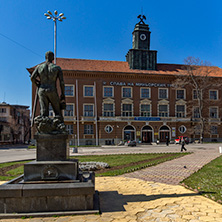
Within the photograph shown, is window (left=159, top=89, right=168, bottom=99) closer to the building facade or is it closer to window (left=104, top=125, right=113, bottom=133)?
window (left=104, top=125, right=113, bottom=133)

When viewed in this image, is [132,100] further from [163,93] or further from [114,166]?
[114,166]

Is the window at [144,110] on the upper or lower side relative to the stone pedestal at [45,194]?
upper

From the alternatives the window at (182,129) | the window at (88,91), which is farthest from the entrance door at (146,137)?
the window at (88,91)

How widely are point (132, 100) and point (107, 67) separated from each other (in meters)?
8.40

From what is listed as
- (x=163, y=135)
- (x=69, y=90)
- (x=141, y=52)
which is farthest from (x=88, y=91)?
(x=163, y=135)

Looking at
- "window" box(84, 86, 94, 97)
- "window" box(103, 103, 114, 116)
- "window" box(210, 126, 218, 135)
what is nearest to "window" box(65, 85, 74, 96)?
"window" box(84, 86, 94, 97)

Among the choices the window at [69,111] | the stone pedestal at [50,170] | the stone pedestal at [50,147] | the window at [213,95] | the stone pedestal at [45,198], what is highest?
the window at [213,95]

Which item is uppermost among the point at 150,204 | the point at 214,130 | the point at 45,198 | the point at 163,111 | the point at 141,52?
the point at 141,52

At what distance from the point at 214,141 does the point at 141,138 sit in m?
15.3

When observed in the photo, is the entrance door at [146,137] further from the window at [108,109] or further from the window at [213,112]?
the window at [213,112]

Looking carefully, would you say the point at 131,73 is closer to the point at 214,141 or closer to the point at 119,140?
the point at 119,140

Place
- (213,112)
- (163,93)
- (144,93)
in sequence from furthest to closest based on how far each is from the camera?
(213,112) < (163,93) < (144,93)

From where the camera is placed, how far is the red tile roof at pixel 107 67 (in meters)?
42.1

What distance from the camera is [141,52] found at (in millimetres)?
44906
